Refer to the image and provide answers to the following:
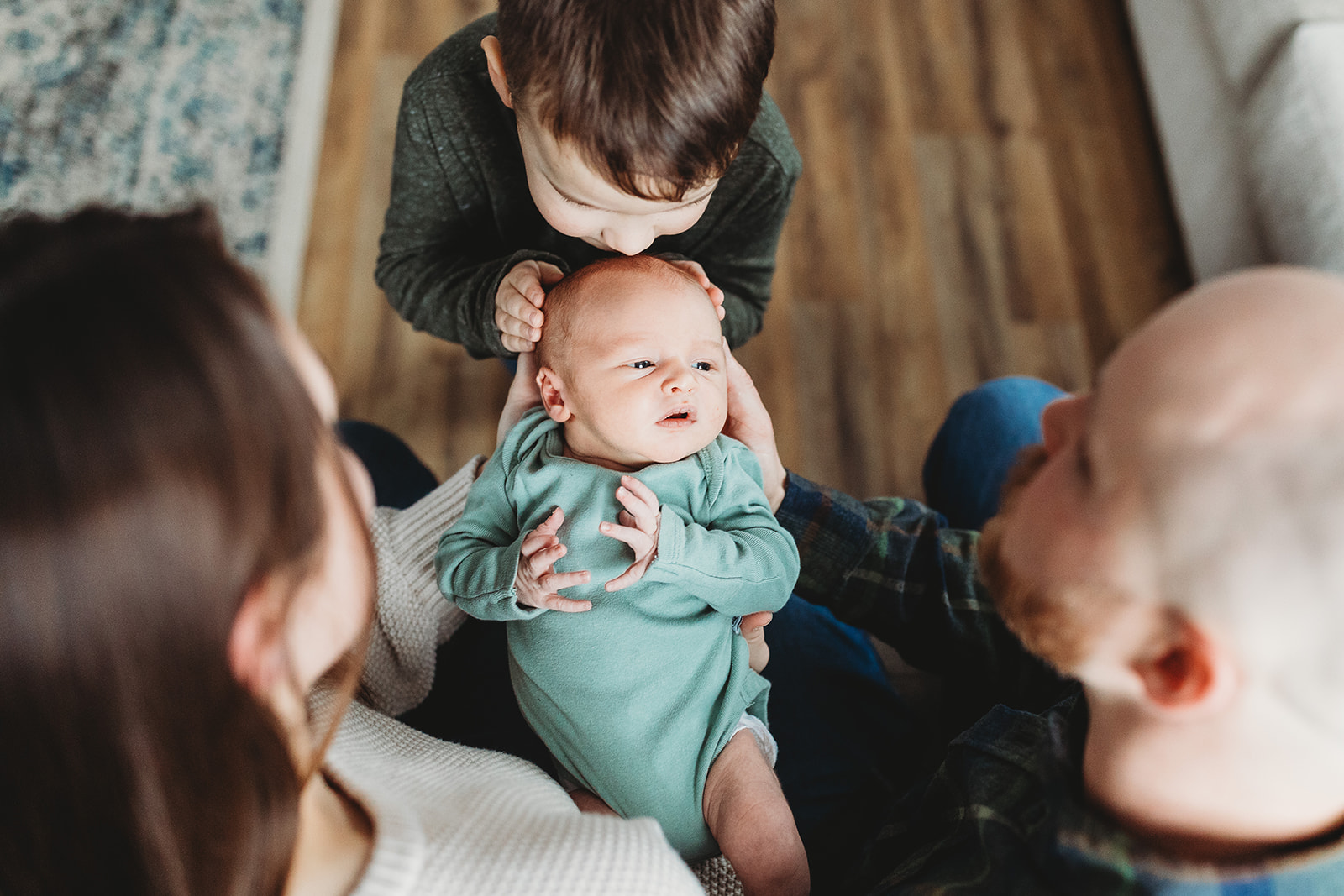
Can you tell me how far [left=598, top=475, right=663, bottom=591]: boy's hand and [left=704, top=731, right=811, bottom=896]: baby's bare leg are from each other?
0.79 ft

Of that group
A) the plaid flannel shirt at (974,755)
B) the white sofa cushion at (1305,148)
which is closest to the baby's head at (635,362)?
the plaid flannel shirt at (974,755)

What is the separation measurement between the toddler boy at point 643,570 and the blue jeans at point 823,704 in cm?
7

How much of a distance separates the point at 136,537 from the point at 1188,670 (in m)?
0.66

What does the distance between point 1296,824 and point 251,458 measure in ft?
2.48

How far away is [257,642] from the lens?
562 mm

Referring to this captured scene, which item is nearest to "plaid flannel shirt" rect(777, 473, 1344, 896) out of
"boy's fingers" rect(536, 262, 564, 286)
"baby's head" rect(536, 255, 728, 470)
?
"baby's head" rect(536, 255, 728, 470)

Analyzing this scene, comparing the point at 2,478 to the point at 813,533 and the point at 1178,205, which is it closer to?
the point at 813,533

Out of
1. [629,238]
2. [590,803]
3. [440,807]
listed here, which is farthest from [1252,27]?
[440,807]

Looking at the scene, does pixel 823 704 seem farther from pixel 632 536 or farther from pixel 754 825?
pixel 632 536

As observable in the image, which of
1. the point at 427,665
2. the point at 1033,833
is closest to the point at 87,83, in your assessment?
the point at 427,665

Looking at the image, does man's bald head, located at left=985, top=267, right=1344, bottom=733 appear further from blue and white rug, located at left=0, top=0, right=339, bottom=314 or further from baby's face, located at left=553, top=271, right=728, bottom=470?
blue and white rug, located at left=0, top=0, right=339, bottom=314

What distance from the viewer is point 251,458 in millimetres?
514

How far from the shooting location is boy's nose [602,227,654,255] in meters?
0.99

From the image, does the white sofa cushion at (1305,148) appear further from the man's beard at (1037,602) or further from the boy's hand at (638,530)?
the boy's hand at (638,530)
